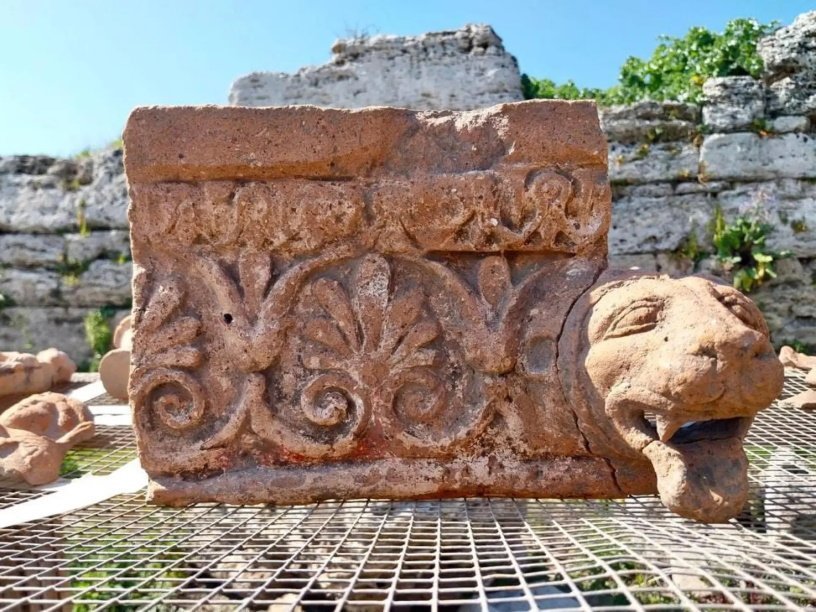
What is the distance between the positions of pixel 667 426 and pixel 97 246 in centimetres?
650

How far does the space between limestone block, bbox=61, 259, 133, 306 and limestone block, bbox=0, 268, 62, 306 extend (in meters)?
0.12

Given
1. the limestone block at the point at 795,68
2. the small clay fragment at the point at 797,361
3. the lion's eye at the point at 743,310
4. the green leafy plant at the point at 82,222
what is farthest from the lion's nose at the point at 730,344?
the green leafy plant at the point at 82,222

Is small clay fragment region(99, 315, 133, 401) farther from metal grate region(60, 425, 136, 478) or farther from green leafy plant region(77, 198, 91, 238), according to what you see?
green leafy plant region(77, 198, 91, 238)

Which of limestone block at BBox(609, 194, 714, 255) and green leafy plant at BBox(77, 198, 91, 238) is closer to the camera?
limestone block at BBox(609, 194, 714, 255)

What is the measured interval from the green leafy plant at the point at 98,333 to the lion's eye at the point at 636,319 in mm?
6010

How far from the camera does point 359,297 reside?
6.34 ft

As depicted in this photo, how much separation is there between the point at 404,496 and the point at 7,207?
21.9 feet

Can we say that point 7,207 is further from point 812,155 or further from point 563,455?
point 812,155

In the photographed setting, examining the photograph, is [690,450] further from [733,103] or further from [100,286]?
[100,286]

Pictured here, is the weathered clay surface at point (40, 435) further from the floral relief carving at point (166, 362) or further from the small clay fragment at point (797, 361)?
the small clay fragment at point (797, 361)

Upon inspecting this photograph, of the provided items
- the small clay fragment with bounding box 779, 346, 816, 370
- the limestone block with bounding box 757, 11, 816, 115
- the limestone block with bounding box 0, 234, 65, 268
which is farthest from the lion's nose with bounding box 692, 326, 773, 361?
the limestone block with bounding box 0, 234, 65, 268

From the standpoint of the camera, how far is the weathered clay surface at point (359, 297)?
1.89 m

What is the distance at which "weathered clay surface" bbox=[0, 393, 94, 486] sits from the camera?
2.63 metres

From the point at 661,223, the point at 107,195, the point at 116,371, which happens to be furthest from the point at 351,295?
the point at 107,195
